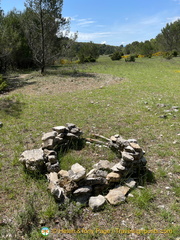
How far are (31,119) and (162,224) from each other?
19.6 feet

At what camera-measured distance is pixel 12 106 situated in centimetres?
917

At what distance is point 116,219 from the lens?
3137 millimetres

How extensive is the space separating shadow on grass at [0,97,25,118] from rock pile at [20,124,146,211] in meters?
4.16

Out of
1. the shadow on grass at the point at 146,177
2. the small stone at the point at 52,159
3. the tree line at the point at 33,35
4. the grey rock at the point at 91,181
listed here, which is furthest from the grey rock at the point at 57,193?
the tree line at the point at 33,35

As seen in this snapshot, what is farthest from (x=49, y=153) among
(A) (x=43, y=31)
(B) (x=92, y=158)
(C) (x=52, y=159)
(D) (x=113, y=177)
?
(A) (x=43, y=31)

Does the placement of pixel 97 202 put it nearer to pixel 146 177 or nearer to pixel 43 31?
pixel 146 177

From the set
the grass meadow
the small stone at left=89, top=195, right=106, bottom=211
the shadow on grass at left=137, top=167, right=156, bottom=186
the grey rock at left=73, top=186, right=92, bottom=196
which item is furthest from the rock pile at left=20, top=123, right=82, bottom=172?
the shadow on grass at left=137, top=167, right=156, bottom=186

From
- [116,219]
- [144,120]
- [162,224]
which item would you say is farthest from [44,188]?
[144,120]

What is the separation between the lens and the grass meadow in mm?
3017

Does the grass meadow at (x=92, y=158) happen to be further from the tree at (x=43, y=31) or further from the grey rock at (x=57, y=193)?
the tree at (x=43, y=31)

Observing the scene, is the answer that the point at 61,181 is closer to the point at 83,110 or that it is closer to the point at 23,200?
the point at 23,200

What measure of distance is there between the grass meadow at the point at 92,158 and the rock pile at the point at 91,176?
0.19 m

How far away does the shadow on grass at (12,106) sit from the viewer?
27.3ft

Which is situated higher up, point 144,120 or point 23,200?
point 144,120
